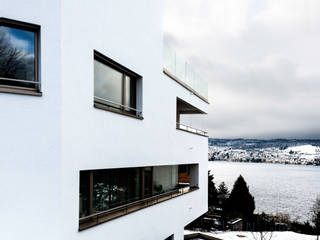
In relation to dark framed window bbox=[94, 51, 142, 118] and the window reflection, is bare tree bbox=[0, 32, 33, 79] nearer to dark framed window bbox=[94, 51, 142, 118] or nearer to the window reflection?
the window reflection

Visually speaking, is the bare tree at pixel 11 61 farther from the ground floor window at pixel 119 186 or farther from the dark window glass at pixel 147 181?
the dark window glass at pixel 147 181

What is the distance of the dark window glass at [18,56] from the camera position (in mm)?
5680

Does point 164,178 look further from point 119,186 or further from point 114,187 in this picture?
point 114,187

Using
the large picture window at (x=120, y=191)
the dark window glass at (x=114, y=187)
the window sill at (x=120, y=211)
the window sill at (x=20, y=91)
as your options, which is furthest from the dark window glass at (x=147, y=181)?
the window sill at (x=20, y=91)

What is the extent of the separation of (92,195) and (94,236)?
0.97m

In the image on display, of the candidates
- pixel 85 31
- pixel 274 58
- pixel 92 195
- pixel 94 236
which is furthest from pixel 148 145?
pixel 274 58

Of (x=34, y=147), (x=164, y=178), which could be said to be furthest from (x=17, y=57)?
(x=164, y=178)

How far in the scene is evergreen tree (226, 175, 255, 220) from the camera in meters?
46.4

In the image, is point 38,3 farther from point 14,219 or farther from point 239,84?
point 239,84

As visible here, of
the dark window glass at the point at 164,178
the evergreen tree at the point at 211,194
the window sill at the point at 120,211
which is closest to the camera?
the window sill at the point at 120,211

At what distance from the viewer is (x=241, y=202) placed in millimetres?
46906

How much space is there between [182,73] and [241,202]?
3788 cm

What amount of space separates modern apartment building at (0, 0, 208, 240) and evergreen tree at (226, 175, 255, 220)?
124ft

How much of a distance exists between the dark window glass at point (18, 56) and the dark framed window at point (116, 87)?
169 centimetres
